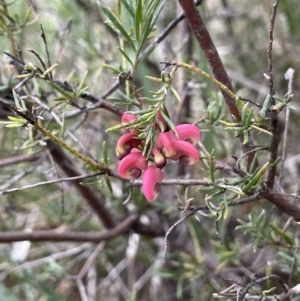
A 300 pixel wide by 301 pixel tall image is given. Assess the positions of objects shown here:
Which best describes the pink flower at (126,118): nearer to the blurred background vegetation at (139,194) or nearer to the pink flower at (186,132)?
the pink flower at (186,132)

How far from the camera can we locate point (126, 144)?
0.28m

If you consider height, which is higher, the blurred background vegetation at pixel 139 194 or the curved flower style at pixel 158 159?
the curved flower style at pixel 158 159

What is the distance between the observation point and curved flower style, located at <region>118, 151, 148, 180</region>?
27 cm

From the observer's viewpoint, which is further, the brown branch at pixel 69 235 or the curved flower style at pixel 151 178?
the brown branch at pixel 69 235

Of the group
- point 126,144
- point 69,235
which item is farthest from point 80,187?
point 126,144

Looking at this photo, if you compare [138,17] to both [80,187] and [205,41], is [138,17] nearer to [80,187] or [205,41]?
[205,41]

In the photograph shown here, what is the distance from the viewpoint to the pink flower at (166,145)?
26 cm

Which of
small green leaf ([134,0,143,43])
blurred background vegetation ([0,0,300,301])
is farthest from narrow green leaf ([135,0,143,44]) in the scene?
blurred background vegetation ([0,0,300,301])

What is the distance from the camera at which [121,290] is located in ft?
2.30

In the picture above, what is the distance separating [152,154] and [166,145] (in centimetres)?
2

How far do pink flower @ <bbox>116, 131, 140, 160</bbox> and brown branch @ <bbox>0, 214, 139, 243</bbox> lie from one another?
204mm

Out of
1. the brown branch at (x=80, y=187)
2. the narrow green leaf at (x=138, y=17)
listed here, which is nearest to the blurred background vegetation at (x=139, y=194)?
the brown branch at (x=80, y=187)

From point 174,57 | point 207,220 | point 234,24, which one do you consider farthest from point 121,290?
point 234,24

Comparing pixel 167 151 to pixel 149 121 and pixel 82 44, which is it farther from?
pixel 82 44
